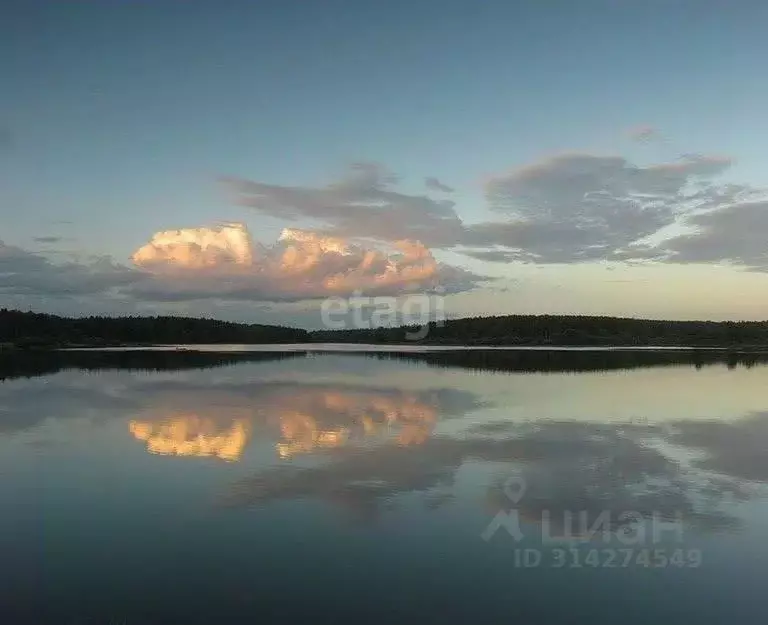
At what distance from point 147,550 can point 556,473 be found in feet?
31.1

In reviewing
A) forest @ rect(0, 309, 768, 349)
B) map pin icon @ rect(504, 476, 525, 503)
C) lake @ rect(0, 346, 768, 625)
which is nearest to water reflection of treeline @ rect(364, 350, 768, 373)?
lake @ rect(0, 346, 768, 625)

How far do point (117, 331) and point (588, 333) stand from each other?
101 meters

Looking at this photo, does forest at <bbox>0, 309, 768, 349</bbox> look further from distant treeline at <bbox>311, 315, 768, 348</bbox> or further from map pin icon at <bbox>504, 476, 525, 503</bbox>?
map pin icon at <bbox>504, 476, 525, 503</bbox>

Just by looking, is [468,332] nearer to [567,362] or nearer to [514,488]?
[567,362]

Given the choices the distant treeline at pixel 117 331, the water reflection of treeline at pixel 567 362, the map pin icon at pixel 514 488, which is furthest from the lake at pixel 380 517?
the distant treeline at pixel 117 331

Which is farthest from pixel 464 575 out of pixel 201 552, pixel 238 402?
pixel 238 402

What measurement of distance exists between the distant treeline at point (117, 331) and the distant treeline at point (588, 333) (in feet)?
125

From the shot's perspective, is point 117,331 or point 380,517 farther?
point 117,331

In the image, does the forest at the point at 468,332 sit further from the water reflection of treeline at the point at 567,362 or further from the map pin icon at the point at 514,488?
the map pin icon at the point at 514,488

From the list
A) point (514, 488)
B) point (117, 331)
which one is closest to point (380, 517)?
point (514, 488)

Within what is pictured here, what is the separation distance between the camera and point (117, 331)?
129 m

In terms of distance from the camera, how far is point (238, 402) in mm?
27891

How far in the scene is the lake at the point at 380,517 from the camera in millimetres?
8188

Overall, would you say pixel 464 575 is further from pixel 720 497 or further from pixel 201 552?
pixel 720 497
